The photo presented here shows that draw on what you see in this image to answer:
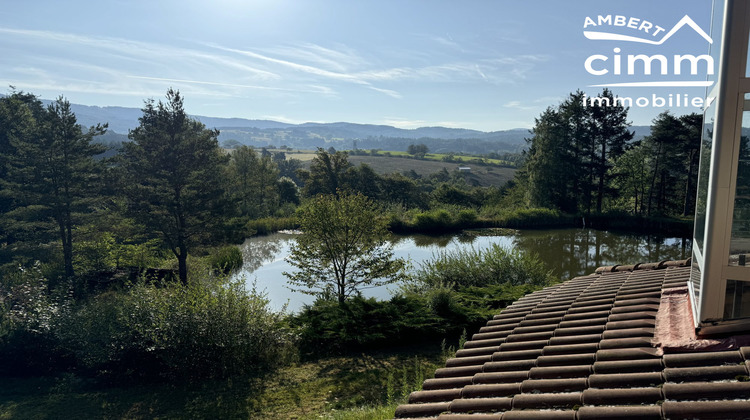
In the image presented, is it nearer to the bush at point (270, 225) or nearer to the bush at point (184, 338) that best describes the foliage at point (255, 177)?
the bush at point (270, 225)

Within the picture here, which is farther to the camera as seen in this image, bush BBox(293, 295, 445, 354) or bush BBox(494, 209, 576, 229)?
bush BBox(494, 209, 576, 229)

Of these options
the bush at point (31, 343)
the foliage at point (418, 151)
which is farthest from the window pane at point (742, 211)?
the foliage at point (418, 151)

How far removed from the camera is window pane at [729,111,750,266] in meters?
2.08

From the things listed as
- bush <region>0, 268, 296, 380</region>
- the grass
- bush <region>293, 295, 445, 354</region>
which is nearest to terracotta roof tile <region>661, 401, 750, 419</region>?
the grass

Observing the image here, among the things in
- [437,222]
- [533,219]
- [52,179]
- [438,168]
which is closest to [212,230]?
[52,179]

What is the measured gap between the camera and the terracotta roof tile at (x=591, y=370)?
1.92 meters

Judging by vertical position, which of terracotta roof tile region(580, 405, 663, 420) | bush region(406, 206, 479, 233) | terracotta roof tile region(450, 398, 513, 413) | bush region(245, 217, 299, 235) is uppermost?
terracotta roof tile region(580, 405, 663, 420)

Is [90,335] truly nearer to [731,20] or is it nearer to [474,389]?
[474,389]

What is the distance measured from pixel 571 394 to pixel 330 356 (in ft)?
25.4

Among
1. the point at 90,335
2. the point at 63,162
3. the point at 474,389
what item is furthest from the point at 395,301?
the point at 63,162

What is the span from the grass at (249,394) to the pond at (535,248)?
20.2ft

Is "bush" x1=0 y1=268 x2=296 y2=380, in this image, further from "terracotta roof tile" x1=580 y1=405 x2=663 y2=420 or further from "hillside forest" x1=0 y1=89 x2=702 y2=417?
"terracotta roof tile" x1=580 y1=405 x2=663 y2=420

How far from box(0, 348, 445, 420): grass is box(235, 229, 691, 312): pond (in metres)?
6.17

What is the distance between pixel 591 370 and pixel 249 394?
6.59 metres
